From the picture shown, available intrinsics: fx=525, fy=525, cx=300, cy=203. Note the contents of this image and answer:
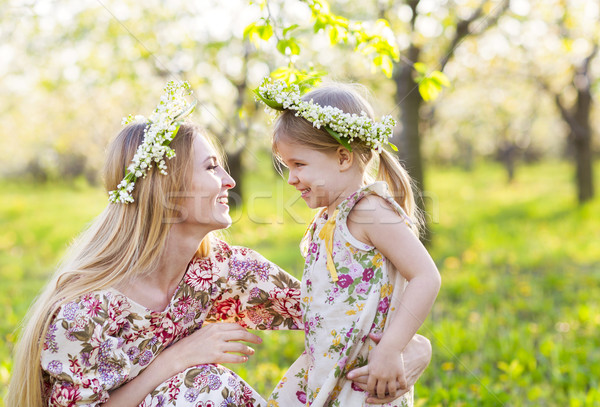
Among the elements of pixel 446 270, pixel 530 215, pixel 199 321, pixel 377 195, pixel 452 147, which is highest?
pixel 377 195

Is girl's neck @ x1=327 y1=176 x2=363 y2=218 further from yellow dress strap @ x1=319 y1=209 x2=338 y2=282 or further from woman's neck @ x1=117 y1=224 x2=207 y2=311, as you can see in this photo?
woman's neck @ x1=117 y1=224 x2=207 y2=311

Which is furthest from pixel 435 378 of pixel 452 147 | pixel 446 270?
pixel 452 147

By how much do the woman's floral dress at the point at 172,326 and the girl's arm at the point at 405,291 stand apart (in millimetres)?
568

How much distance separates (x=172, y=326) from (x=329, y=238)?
0.75m

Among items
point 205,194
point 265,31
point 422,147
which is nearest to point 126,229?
point 205,194

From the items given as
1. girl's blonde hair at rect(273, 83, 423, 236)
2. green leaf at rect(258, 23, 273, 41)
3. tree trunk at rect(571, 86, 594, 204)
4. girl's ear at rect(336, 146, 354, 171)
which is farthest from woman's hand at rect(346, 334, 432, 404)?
tree trunk at rect(571, 86, 594, 204)

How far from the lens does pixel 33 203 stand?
14047 millimetres

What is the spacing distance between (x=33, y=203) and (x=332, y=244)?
1398cm

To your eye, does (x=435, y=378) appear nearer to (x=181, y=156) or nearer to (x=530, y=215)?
(x=181, y=156)

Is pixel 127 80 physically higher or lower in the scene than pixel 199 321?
higher

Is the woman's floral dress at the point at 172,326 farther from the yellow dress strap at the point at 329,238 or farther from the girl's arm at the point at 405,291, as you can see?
the girl's arm at the point at 405,291

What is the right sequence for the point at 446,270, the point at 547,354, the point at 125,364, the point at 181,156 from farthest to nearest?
1. the point at 446,270
2. the point at 547,354
3. the point at 181,156
4. the point at 125,364

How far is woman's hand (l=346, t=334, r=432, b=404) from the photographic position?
198cm

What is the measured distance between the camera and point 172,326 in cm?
219
